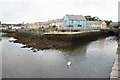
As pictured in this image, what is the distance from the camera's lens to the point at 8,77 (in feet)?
50.0

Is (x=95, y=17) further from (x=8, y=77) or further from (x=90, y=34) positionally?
(x=8, y=77)

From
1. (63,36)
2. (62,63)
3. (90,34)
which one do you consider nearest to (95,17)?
(90,34)

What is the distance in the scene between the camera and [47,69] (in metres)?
17.4

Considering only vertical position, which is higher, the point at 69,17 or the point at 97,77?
the point at 69,17

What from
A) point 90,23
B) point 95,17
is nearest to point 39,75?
point 90,23

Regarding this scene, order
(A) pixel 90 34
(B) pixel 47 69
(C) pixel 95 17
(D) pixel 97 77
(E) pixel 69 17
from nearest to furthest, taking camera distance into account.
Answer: (D) pixel 97 77 → (B) pixel 47 69 → (A) pixel 90 34 → (E) pixel 69 17 → (C) pixel 95 17

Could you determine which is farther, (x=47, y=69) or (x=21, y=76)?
(x=47, y=69)

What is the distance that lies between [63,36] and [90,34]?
1657 centimetres

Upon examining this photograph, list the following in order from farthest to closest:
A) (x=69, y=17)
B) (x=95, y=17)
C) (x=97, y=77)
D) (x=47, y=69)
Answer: (x=95, y=17)
(x=69, y=17)
(x=47, y=69)
(x=97, y=77)

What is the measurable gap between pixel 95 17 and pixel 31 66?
84565 mm

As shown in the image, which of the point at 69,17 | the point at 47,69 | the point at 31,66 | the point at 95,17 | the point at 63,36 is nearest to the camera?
the point at 47,69

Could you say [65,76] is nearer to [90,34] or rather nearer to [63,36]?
[63,36]

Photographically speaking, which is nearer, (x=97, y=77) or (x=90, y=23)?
(x=97, y=77)

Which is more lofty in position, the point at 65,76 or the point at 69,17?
the point at 69,17
